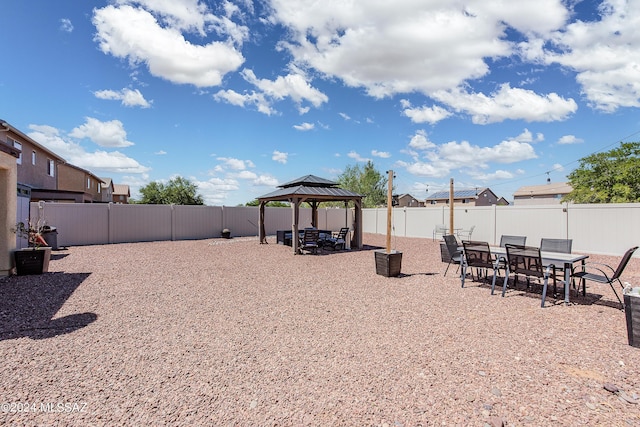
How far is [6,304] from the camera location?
190 inches

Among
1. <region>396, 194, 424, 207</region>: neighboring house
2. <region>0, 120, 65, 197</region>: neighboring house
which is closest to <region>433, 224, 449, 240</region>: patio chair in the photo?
<region>0, 120, 65, 197</region>: neighboring house

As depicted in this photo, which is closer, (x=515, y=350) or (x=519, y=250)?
(x=515, y=350)

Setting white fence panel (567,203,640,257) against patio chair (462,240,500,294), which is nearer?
patio chair (462,240,500,294)

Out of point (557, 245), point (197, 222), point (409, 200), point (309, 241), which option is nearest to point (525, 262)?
point (557, 245)

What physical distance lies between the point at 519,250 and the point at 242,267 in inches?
258

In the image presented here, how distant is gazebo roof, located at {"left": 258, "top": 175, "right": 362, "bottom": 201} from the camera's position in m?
12.1

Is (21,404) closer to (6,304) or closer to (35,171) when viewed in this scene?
(6,304)

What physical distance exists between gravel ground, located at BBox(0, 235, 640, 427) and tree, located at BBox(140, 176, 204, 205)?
30190 millimetres

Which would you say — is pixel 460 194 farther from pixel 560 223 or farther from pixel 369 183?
pixel 560 223

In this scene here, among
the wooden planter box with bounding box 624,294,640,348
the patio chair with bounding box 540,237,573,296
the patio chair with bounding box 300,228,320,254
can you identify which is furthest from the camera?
the patio chair with bounding box 300,228,320,254

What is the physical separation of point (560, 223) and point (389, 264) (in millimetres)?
9333

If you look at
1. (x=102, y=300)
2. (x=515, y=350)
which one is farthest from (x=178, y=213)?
(x=515, y=350)

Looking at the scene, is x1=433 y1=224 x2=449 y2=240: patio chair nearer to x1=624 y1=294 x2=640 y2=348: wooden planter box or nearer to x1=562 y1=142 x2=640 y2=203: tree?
x1=562 y1=142 x2=640 y2=203: tree

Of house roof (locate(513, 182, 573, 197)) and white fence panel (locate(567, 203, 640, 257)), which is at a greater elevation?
house roof (locate(513, 182, 573, 197))
